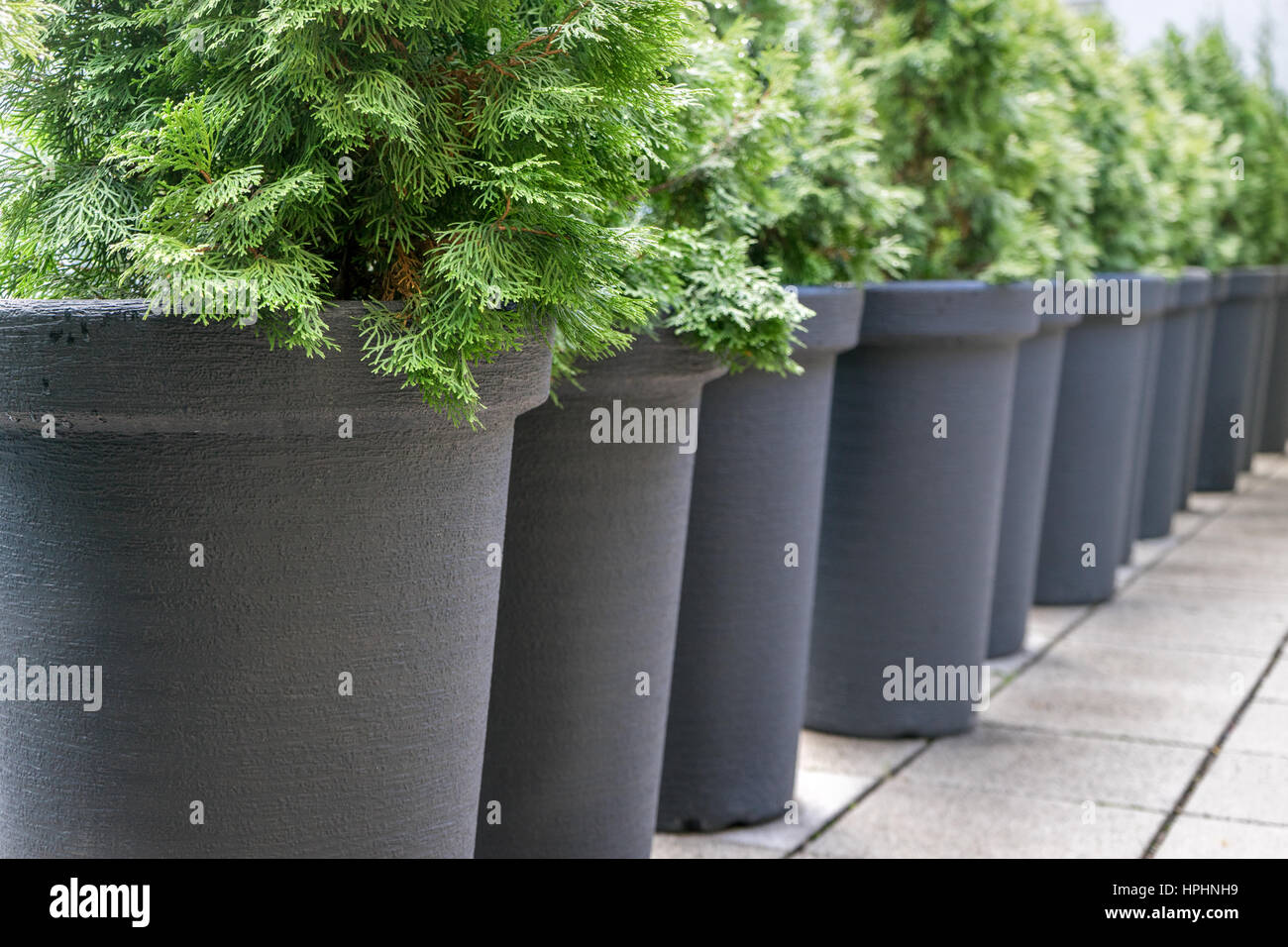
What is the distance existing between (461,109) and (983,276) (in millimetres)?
2340

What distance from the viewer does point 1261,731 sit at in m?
4.11

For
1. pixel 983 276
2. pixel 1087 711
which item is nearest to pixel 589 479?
pixel 983 276

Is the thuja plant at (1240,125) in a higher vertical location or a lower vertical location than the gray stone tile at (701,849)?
higher

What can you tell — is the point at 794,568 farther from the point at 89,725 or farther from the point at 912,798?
the point at 89,725

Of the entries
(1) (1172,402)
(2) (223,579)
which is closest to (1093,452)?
(1) (1172,402)

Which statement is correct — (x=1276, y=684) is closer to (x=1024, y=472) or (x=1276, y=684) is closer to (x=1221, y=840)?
(x=1024, y=472)

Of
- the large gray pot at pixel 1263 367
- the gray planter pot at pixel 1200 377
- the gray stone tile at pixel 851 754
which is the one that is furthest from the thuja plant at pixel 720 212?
the large gray pot at pixel 1263 367

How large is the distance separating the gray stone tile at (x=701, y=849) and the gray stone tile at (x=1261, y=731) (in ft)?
5.19

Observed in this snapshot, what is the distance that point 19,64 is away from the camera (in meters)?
1.79

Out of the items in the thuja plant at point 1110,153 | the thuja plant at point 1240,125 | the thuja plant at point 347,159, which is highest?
the thuja plant at point 1240,125

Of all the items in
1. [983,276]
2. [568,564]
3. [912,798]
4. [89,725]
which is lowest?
[912,798]

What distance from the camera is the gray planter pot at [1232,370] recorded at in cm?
771

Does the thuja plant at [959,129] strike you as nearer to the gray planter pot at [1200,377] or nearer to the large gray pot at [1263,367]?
the gray planter pot at [1200,377]

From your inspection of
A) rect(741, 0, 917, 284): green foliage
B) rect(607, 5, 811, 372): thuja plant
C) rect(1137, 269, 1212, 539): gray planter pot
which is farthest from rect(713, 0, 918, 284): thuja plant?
rect(1137, 269, 1212, 539): gray planter pot
